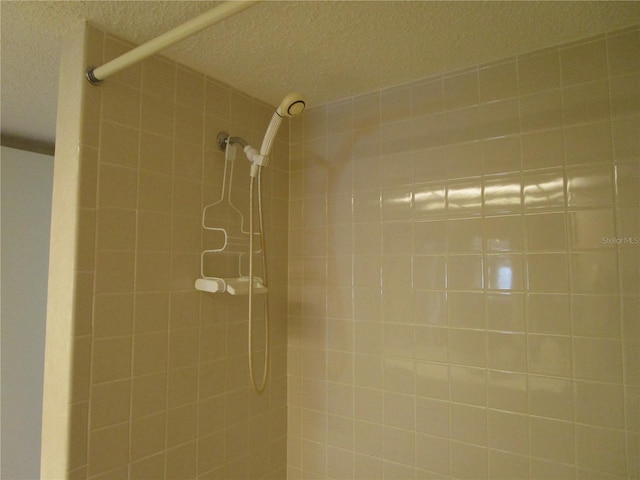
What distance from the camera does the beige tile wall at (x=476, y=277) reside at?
105 cm

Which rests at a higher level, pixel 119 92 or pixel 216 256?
pixel 119 92

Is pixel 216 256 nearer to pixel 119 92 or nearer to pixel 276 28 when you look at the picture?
pixel 119 92

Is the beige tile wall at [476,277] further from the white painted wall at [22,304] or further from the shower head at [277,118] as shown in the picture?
the white painted wall at [22,304]

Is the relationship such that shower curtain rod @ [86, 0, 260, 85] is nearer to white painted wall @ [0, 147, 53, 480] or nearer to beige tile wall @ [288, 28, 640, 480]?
beige tile wall @ [288, 28, 640, 480]

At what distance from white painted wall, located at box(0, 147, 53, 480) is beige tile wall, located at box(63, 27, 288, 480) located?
3.81 ft

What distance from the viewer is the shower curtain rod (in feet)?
2.30

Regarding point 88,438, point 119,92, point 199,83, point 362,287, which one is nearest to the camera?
point 88,438

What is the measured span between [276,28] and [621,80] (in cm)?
101

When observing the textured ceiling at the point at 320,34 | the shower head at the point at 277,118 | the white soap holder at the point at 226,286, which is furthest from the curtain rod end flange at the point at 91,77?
the white soap holder at the point at 226,286

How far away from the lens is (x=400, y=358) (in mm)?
1354

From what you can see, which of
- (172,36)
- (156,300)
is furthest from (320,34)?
(156,300)

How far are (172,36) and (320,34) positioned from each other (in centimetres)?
46

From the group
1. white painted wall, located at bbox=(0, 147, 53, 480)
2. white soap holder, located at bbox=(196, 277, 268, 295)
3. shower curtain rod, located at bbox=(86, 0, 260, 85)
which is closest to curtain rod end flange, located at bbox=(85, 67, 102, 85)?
shower curtain rod, located at bbox=(86, 0, 260, 85)

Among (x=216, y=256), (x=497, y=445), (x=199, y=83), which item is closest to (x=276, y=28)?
(x=199, y=83)
